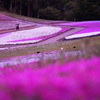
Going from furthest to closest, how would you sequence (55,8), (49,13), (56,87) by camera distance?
(55,8) < (49,13) < (56,87)

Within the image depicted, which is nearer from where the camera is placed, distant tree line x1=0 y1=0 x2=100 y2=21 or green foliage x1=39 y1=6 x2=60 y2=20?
distant tree line x1=0 y1=0 x2=100 y2=21

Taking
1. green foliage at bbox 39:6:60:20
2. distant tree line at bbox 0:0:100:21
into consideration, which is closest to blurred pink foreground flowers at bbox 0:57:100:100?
distant tree line at bbox 0:0:100:21

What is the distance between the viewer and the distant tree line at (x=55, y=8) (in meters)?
36.5

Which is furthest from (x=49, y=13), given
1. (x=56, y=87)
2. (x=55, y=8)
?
(x=56, y=87)

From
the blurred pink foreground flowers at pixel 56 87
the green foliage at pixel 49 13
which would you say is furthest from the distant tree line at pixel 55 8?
the blurred pink foreground flowers at pixel 56 87

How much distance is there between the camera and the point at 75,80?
1229mm

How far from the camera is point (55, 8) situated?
48.6m

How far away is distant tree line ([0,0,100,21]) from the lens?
36.5 m

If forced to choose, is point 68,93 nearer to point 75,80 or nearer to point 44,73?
point 75,80

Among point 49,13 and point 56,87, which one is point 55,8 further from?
point 56,87

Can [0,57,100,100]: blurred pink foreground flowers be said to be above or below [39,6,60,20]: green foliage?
below

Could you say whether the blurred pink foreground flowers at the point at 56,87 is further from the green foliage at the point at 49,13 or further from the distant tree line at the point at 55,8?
the green foliage at the point at 49,13

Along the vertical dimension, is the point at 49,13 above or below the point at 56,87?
above

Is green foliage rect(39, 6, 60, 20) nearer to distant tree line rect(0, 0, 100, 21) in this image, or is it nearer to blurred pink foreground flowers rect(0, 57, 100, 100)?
distant tree line rect(0, 0, 100, 21)
